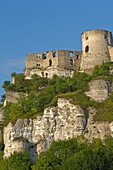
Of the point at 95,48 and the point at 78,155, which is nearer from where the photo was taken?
the point at 78,155

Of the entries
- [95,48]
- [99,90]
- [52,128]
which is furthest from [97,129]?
[95,48]

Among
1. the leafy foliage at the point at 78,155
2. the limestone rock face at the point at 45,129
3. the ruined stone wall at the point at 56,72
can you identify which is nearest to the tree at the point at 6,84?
the ruined stone wall at the point at 56,72

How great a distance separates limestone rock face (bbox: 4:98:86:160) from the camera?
58.9m

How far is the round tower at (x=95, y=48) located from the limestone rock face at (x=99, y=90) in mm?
13390

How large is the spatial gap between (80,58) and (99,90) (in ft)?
61.2

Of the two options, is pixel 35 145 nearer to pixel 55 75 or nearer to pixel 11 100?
pixel 11 100

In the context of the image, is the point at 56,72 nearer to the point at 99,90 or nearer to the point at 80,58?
the point at 80,58

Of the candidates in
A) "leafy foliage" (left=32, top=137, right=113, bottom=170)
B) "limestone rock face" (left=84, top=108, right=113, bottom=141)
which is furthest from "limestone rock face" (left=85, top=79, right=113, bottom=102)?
"leafy foliage" (left=32, top=137, right=113, bottom=170)

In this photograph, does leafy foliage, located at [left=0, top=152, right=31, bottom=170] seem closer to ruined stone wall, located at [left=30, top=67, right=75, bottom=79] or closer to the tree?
the tree

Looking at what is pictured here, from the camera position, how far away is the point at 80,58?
269 feet

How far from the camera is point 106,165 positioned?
50.2m

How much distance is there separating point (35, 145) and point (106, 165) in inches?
532

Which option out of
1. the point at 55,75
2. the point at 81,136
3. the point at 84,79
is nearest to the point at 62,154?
the point at 81,136

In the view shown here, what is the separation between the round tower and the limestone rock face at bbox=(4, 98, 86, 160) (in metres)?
18.9
